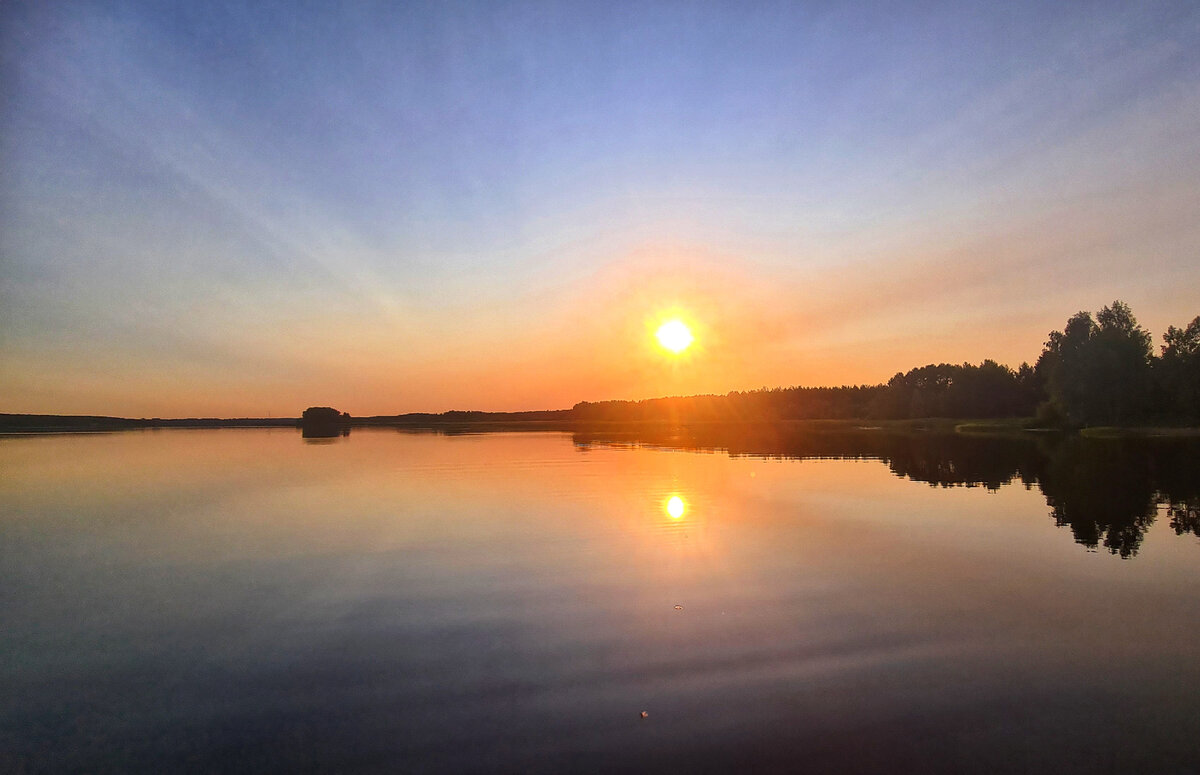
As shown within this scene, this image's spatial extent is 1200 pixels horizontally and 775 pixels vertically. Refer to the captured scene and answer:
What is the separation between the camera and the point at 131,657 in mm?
9875

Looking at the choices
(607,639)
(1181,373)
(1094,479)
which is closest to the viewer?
(607,639)

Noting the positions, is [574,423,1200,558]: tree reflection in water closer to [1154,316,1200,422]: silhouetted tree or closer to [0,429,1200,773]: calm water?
[0,429,1200,773]: calm water

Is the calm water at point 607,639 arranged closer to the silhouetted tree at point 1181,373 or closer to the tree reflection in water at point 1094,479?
the tree reflection in water at point 1094,479

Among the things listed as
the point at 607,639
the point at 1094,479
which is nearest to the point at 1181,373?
the point at 1094,479

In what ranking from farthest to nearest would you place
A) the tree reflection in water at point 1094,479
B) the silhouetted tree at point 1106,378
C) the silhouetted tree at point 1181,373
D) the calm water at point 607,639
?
the silhouetted tree at point 1106,378, the silhouetted tree at point 1181,373, the tree reflection in water at point 1094,479, the calm water at point 607,639

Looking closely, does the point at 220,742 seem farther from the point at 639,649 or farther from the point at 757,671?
the point at 757,671

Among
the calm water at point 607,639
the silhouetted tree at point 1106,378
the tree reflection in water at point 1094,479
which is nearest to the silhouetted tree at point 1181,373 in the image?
the silhouetted tree at point 1106,378

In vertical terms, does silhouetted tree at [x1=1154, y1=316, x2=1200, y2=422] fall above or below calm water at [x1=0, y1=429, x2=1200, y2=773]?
above

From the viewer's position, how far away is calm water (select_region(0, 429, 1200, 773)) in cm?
700

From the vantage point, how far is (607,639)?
10258mm

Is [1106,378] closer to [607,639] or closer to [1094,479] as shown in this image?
[1094,479]

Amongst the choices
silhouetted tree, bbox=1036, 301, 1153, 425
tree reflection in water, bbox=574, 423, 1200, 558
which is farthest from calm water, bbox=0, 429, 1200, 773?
silhouetted tree, bbox=1036, 301, 1153, 425

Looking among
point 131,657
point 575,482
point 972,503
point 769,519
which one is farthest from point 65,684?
point 972,503

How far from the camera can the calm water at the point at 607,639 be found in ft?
23.0
